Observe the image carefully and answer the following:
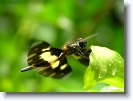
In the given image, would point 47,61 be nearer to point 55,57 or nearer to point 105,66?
point 55,57

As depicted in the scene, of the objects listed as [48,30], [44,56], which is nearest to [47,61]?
[44,56]

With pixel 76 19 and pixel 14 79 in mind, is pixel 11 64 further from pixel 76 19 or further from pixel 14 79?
pixel 76 19

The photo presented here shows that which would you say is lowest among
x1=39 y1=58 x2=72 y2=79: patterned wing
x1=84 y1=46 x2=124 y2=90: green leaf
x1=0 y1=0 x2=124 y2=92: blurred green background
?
x1=84 y1=46 x2=124 y2=90: green leaf

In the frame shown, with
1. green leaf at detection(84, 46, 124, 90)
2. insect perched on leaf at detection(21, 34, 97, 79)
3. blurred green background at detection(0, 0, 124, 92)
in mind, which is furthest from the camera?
blurred green background at detection(0, 0, 124, 92)

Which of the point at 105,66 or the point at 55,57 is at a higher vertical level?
the point at 55,57

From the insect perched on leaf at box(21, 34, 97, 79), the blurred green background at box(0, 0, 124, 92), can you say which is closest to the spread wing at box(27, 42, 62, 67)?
the insect perched on leaf at box(21, 34, 97, 79)

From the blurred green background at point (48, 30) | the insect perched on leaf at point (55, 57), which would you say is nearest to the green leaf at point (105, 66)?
the insect perched on leaf at point (55, 57)

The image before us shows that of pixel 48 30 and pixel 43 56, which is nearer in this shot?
pixel 43 56

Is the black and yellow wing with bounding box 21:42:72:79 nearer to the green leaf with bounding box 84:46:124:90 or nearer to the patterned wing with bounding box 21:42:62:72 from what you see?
the patterned wing with bounding box 21:42:62:72
